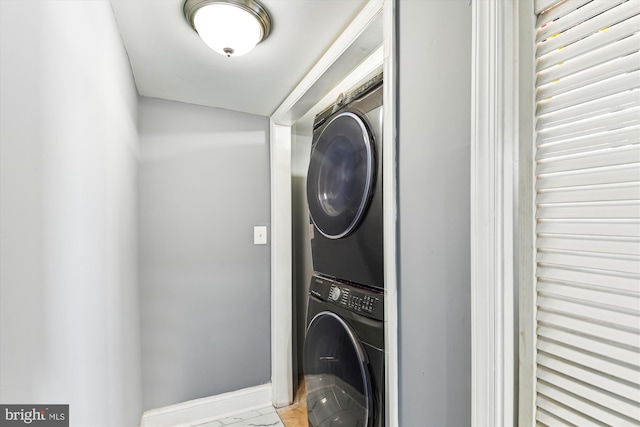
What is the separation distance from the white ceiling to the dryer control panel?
3.40 ft

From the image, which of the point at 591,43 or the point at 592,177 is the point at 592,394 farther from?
the point at 591,43

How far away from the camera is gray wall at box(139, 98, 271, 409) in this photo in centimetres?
173

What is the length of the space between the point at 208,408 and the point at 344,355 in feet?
4.00

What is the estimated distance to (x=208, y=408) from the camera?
1808mm

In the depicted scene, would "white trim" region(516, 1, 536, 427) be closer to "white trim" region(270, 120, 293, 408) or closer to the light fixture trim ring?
the light fixture trim ring

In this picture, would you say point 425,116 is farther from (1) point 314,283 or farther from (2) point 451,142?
(1) point 314,283

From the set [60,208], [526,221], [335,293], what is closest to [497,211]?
[526,221]

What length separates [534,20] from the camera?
60 centimetres

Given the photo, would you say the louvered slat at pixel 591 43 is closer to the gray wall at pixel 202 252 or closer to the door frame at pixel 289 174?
the door frame at pixel 289 174

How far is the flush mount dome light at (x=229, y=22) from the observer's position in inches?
38.6

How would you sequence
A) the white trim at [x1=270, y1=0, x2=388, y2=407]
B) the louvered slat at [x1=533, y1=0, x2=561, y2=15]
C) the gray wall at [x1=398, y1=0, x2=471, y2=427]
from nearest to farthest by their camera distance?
the louvered slat at [x1=533, y1=0, x2=561, y2=15], the gray wall at [x1=398, y1=0, x2=471, y2=427], the white trim at [x1=270, y1=0, x2=388, y2=407]

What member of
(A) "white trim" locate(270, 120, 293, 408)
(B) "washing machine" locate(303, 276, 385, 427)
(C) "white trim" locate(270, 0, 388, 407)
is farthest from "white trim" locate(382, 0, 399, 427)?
(A) "white trim" locate(270, 120, 293, 408)

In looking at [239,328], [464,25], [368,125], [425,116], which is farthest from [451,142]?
[239,328]

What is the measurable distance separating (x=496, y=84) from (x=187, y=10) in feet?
3.39
